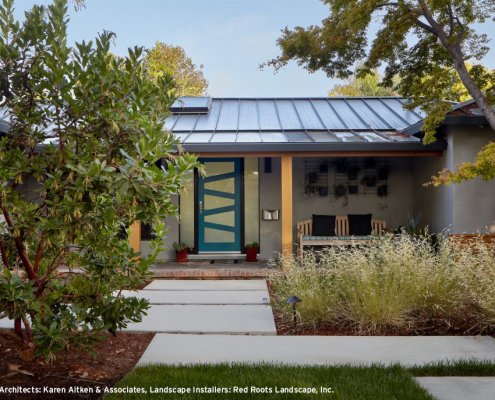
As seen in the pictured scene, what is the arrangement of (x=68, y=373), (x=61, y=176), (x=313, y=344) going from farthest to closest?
(x=313, y=344)
(x=68, y=373)
(x=61, y=176)

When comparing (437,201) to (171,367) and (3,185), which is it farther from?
(3,185)

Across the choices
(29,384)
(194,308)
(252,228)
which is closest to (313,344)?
(194,308)

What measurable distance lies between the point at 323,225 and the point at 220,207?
2322 millimetres

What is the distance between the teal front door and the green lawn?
23.5 ft

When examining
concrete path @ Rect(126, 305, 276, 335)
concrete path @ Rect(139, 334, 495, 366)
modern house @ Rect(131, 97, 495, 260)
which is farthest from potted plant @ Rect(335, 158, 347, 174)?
concrete path @ Rect(139, 334, 495, 366)

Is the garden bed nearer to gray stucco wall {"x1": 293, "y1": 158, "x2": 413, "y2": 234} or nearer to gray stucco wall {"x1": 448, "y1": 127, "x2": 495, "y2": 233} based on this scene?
gray stucco wall {"x1": 448, "y1": 127, "x2": 495, "y2": 233}

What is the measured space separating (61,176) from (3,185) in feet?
1.20

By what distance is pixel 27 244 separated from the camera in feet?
13.7

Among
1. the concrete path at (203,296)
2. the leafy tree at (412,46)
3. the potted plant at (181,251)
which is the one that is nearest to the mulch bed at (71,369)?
the concrete path at (203,296)

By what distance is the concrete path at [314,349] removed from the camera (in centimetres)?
407

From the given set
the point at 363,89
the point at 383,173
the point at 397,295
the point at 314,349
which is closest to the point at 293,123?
the point at 383,173

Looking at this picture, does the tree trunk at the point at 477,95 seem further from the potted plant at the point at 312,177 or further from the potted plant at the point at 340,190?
the potted plant at the point at 312,177

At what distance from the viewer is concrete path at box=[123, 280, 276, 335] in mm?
5066

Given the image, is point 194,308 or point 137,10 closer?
point 194,308
